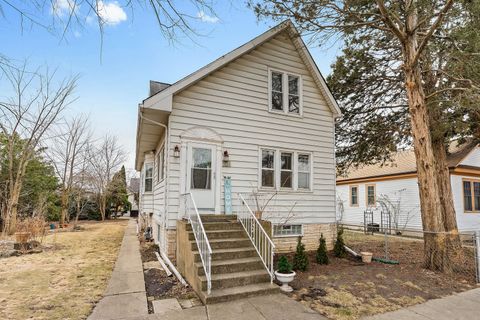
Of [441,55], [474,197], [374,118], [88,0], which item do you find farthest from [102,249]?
[474,197]

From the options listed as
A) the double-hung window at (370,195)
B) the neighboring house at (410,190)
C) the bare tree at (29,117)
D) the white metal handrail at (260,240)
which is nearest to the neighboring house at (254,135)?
the white metal handrail at (260,240)

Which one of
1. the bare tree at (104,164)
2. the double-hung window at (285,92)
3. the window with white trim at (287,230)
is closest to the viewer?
the window with white trim at (287,230)

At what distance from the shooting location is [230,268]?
5492 millimetres

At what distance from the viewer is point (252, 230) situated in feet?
21.3

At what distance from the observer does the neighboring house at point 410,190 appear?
14594mm

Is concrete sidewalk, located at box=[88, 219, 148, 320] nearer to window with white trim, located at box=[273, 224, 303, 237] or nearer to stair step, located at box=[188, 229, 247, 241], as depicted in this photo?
stair step, located at box=[188, 229, 247, 241]

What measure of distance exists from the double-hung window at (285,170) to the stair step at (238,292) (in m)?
3.47

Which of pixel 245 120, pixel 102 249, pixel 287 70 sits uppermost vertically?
pixel 287 70

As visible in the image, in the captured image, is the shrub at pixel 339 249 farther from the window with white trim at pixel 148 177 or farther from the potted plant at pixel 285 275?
the window with white trim at pixel 148 177

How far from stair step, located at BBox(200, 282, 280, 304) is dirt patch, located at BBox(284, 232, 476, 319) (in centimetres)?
46

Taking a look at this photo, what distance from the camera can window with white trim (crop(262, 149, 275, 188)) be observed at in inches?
334

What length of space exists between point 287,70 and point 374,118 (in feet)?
15.6

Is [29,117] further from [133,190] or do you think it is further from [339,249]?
[133,190]

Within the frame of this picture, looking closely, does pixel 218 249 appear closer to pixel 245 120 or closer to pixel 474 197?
pixel 245 120
